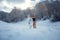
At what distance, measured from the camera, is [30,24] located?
67.4 inches

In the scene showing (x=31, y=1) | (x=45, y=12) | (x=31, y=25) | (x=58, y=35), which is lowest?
(x=58, y=35)

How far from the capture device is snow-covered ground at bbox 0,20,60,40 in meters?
1.68

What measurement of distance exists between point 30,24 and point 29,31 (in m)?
0.10

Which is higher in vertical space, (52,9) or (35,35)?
(52,9)

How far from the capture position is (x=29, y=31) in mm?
1697

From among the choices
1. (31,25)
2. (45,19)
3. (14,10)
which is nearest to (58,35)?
(45,19)

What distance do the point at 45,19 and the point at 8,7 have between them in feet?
1.83

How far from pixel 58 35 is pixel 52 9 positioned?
373 mm

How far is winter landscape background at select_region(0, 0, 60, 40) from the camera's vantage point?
169cm

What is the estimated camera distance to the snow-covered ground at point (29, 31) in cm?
168

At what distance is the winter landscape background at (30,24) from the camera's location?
1.69 metres

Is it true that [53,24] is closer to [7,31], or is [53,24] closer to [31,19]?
[31,19]

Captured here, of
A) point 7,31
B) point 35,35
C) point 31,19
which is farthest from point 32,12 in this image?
point 7,31

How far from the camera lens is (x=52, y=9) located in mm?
→ 1703
